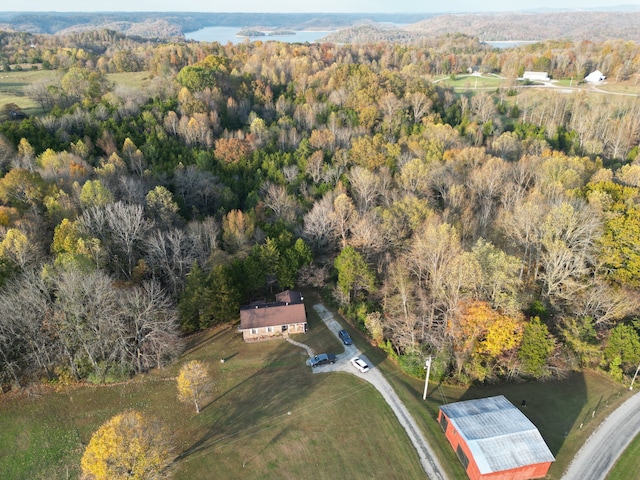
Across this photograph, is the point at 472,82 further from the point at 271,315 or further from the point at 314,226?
the point at 271,315

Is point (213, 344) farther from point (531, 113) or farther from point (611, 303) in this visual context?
point (531, 113)

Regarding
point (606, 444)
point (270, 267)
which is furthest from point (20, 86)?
point (606, 444)

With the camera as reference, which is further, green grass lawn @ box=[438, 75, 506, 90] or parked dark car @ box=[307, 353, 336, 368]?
green grass lawn @ box=[438, 75, 506, 90]

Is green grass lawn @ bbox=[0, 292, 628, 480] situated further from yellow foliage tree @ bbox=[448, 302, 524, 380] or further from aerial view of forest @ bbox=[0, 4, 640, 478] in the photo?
yellow foliage tree @ bbox=[448, 302, 524, 380]

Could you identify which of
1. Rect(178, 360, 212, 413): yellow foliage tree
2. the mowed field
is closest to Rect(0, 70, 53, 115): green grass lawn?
the mowed field

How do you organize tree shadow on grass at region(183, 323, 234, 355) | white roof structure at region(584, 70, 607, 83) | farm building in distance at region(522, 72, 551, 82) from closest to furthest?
1. tree shadow on grass at region(183, 323, 234, 355)
2. white roof structure at region(584, 70, 607, 83)
3. farm building in distance at region(522, 72, 551, 82)

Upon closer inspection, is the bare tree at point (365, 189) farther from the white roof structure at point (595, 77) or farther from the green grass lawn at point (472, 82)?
the white roof structure at point (595, 77)

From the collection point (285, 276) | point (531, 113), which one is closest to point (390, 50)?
point (531, 113)
